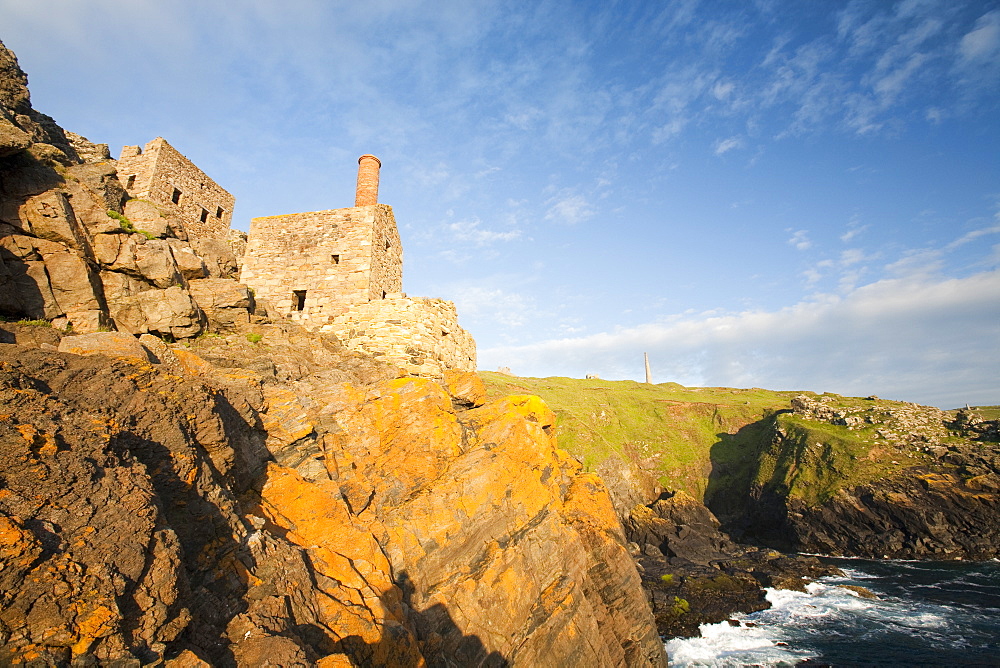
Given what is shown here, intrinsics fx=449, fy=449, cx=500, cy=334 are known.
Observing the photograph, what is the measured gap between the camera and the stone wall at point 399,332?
14.3 meters

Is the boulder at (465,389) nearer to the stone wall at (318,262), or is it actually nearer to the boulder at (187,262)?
the stone wall at (318,262)

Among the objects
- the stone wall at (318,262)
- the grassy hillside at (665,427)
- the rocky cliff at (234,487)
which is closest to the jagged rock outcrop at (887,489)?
the grassy hillside at (665,427)

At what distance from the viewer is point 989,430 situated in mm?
40188

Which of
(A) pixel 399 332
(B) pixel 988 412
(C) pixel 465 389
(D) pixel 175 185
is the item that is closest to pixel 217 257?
(D) pixel 175 185

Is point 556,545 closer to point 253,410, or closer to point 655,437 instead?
point 253,410

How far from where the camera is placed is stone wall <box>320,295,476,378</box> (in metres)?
14.3

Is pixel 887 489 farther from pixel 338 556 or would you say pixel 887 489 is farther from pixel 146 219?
pixel 146 219

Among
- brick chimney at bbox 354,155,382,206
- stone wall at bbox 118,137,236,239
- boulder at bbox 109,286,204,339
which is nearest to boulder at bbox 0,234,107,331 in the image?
boulder at bbox 109,286,204,339

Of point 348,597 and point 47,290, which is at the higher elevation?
point 47,290

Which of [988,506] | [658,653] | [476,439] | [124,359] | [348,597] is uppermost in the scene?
[124,359]

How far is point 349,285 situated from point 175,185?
12.0 metres

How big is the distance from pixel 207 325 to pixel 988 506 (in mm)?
54002

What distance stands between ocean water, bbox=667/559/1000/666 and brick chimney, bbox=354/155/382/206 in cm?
2596

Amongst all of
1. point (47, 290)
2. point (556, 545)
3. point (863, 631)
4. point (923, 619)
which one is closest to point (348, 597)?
point (556, 545)
